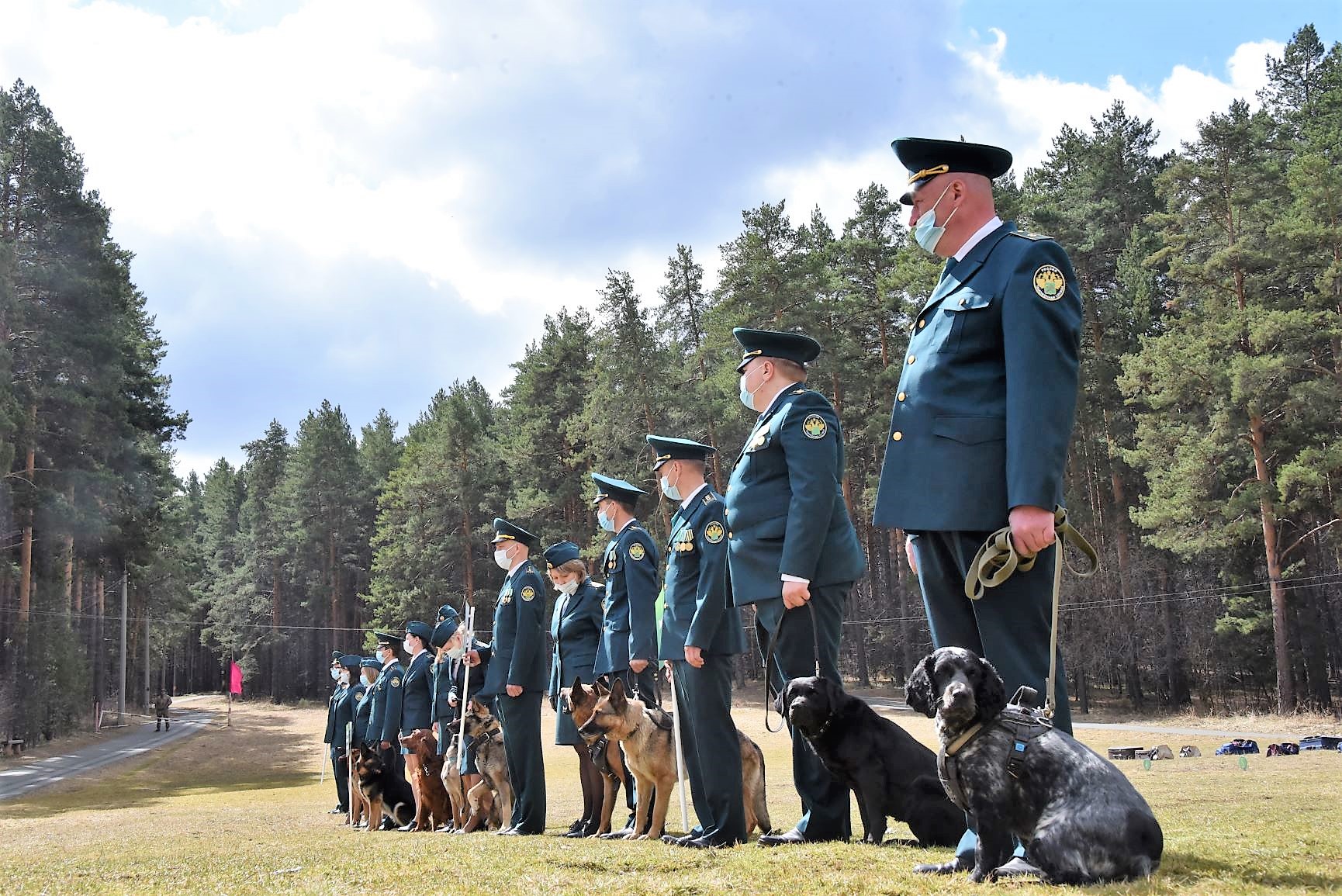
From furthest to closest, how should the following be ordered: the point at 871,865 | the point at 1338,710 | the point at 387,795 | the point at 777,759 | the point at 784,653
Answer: the point at 1338,710 → the point at 777,759 → the point at 387,795 → the point at 784,653 → the point at 871,865

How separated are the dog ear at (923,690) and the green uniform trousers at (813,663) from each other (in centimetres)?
157

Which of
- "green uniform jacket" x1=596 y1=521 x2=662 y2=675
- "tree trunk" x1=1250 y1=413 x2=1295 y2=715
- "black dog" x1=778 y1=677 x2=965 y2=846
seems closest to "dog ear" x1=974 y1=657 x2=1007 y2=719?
"black dog" x1=778 y1=677 x2=965 y2=846

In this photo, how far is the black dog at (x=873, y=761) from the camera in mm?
4926

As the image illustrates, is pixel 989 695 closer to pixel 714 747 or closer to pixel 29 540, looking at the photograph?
pixel 714 747

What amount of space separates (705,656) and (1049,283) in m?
3.28

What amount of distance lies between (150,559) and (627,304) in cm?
2052

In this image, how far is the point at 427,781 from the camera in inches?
462

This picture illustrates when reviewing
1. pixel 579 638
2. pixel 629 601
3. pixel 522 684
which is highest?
pixel 629 601

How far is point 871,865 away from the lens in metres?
4.11

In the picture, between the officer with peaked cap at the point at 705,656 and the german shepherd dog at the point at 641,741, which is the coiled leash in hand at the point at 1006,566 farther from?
the german shepherd dog at the point at 641,741

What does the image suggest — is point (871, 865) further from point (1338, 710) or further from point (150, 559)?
point (150, 559)

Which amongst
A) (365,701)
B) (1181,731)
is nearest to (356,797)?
(365,701)

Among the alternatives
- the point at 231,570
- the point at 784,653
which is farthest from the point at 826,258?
the point at 231,570

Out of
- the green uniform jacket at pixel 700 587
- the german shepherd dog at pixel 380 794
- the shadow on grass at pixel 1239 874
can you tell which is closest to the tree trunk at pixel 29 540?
the german shepherd dog at pixel 380 794
